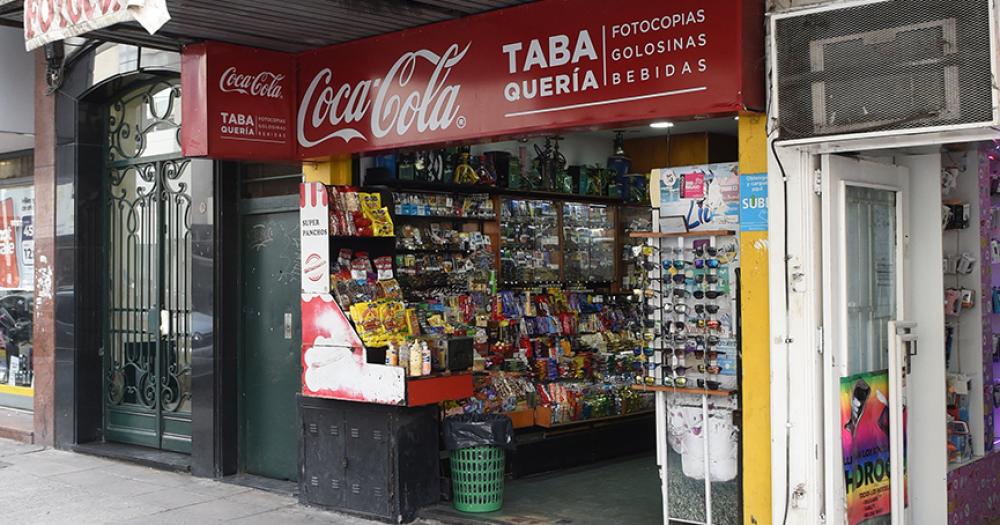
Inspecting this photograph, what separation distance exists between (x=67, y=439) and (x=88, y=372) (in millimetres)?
735

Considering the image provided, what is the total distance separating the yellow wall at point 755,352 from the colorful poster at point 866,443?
0.44 meters

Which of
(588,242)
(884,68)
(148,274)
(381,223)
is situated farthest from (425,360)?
(148,274)

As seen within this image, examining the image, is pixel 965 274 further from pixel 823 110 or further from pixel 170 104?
pixel 170 104

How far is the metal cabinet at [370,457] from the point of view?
786 centimetres

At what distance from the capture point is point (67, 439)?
11164 millimetres

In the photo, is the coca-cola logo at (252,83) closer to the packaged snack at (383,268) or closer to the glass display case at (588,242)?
the packaged snack at (383,268)

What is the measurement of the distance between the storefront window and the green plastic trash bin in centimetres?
731

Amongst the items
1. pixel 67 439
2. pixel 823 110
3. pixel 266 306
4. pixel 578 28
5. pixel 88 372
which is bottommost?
pixel 67 439

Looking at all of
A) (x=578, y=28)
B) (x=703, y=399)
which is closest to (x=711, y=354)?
(x=703, y=399)

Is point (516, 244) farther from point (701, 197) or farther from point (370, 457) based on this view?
point (701, 197)

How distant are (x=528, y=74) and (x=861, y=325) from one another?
8.47ft

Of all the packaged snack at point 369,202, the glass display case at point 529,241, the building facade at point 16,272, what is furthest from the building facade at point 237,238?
the building facade at point 16,272

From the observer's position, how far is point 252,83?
8062mm

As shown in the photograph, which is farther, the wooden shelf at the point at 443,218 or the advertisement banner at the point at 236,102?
the wooden shelf at the point at 443,218
